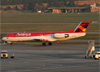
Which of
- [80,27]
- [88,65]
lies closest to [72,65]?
[88,65]

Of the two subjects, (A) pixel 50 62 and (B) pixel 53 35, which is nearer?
(A) pixel 50 62

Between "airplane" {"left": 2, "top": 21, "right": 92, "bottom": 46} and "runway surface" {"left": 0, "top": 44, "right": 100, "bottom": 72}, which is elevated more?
"airplane" {"left": 2, "top": 21, "right": 92, "bottom": 46}

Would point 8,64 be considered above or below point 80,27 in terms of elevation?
below

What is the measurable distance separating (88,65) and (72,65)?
96.2 inches

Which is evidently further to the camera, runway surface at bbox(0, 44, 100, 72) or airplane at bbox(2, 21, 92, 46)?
airplane at bbox(2, 21, 92, 46)

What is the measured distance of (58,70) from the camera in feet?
137

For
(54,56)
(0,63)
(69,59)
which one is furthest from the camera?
(54,56)

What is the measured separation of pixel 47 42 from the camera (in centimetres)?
7488

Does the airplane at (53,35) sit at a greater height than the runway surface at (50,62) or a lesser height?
greater

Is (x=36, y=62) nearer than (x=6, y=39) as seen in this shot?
Yes

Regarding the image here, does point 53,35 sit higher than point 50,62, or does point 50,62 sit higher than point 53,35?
point 53,35

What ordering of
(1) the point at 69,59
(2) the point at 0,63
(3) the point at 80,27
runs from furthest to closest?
(3) the point at 80,27, (1) the point at 69,59, (2) the point at 0,63

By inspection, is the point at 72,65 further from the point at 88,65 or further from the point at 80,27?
the point at 80,27

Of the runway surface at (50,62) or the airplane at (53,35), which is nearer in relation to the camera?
the runway surface at (50,62)
